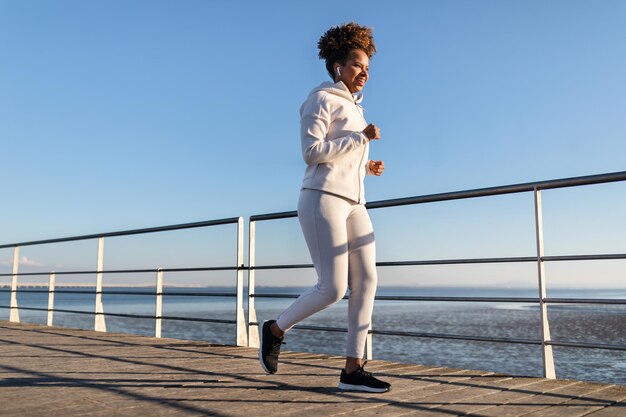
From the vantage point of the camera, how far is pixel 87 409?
1.78m

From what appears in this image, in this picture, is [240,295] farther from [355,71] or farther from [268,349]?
[355,71]

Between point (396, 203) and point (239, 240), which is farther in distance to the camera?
point (239, 240)

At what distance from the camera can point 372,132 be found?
206 centimetres

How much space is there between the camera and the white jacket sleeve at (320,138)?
2.02 metres

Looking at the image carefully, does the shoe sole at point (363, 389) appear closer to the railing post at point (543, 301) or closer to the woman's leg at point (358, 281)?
the woman's leg at point (358, 281)

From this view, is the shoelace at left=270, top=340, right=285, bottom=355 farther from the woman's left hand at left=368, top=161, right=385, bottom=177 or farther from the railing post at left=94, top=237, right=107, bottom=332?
the railing post at left=94, top=237, right=107, bottom=332

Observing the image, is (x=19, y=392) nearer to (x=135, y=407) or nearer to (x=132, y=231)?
(x=135, y=407)

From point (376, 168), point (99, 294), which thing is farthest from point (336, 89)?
point (99, 294)

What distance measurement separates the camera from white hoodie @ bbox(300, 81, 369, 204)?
6.68 feet

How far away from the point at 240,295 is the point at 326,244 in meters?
1.92

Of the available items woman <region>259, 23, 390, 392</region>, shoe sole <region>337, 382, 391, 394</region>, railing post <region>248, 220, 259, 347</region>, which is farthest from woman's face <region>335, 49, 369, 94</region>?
railing post <region>248, 220, 259, 347</region>

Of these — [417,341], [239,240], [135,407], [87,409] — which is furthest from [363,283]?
[417,341]

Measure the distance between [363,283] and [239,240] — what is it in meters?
1.86

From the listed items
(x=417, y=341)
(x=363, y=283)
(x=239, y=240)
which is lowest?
(x=417, y=341)
